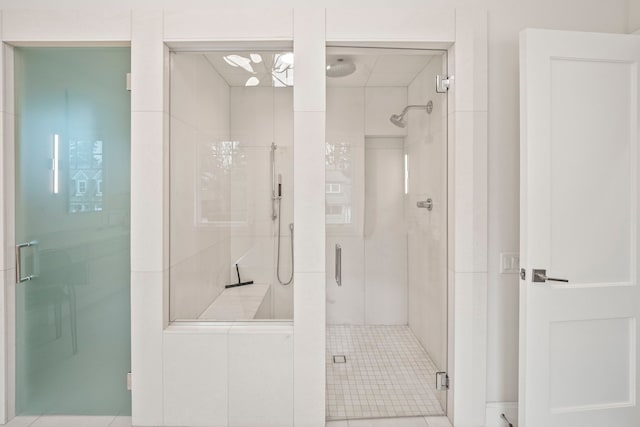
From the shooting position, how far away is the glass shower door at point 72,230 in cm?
199

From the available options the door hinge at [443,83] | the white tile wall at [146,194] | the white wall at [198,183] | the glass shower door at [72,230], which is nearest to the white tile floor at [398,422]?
the white wall at [198,183]

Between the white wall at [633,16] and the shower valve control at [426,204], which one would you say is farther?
the shower valve control at [426,204]

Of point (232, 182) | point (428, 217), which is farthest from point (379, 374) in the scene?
point (232, 182)

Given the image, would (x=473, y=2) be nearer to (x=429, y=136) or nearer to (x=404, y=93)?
(x=404, y=93)

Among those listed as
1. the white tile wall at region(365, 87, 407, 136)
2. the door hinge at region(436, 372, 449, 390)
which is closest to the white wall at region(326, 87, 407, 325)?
the white tile wall at region(365, 87, 407, 136)

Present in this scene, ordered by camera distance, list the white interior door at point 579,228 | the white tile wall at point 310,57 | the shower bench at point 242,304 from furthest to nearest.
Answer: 1. the shower bench at point 242,304
2. the white tile wall at point 310,57
3. the white interior door at point 579,228

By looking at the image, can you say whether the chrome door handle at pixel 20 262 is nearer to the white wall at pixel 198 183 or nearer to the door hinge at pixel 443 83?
the white wall at pixel 198 183

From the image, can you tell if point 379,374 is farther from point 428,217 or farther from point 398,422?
point 428,217

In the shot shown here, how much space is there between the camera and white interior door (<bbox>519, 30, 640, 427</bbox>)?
1726 millimetres

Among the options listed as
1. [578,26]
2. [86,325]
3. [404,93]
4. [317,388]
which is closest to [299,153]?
[404,93]

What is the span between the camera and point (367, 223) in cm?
208

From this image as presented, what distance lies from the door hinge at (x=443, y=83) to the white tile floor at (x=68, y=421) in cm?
255

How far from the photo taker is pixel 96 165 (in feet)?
6.55

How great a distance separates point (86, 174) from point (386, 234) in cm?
175
